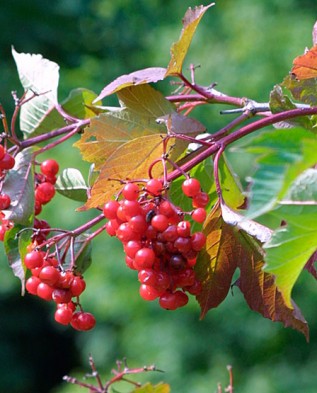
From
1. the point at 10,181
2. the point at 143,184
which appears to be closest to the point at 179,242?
the point at 143,184

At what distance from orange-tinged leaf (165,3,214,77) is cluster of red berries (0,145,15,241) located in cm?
17

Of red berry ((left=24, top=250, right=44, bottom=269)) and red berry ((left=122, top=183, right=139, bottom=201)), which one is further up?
Result: red berry ((left=122, top=183, right=139, bottom=201))

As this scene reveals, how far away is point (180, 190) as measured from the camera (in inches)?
30.4

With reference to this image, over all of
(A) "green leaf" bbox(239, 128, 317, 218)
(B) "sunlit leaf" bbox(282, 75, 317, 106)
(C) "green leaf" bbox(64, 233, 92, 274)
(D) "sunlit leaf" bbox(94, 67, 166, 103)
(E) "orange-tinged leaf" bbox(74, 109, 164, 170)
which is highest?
(A) "green leaf" bbox(239, 128, 317, 218)

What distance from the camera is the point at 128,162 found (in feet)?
2.33

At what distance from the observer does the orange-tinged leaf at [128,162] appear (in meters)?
0.70

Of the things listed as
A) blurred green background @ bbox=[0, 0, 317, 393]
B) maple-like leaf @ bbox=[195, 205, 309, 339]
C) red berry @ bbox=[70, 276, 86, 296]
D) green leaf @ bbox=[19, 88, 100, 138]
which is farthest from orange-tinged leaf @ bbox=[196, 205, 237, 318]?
blurred green background @ bbox=[0, 0, 317, 393]

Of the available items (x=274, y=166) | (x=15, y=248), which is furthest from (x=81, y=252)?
(x=274, y=166)

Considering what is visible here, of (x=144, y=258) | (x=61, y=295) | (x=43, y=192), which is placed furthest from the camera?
(x=43, y=192)

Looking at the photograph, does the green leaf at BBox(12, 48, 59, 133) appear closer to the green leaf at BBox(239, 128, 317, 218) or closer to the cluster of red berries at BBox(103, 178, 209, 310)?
the cluster of red berries at BBox(103, 178, 209, 310)

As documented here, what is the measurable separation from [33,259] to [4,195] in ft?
0.30

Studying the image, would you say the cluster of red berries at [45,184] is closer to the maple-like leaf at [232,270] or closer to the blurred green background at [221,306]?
the maple-like leaf at [232,270]

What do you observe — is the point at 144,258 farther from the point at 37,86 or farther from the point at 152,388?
the point at 37,86

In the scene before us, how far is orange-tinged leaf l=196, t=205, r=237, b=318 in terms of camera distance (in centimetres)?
72
